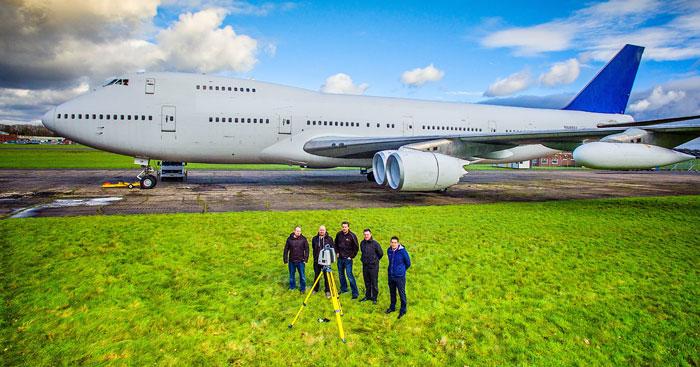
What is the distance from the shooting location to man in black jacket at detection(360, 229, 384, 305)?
462cm

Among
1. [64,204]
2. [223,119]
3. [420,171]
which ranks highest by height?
[223,119]

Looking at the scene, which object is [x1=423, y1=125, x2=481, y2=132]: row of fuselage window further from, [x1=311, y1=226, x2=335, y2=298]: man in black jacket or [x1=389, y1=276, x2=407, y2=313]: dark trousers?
[x1=389, y1=276, x2=407, y2=313]: dark trousers

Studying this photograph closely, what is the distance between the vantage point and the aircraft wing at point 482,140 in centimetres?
1016

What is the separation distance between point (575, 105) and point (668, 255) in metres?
18.2

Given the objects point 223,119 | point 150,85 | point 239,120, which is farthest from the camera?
point 239,120

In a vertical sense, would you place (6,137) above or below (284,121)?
above

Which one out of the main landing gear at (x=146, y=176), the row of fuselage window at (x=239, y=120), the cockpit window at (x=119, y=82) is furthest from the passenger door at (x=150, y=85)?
the main landing gear at (x=146, y=176)

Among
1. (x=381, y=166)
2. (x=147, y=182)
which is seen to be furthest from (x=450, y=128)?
Result: (x=147, y=182)

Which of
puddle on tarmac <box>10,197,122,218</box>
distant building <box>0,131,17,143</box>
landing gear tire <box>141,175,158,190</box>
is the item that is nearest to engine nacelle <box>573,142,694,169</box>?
puddle on tarmac <box>10,197,122,218</box>

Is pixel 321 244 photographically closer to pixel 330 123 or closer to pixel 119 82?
pixel 330 123

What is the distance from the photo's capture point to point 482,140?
12.7m

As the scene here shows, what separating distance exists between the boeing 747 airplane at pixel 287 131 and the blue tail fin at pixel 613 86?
9.54 metres

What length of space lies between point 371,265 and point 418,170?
7118mm

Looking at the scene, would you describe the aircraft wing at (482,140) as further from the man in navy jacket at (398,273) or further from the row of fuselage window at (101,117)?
the man in navy jacket at (398,273)
